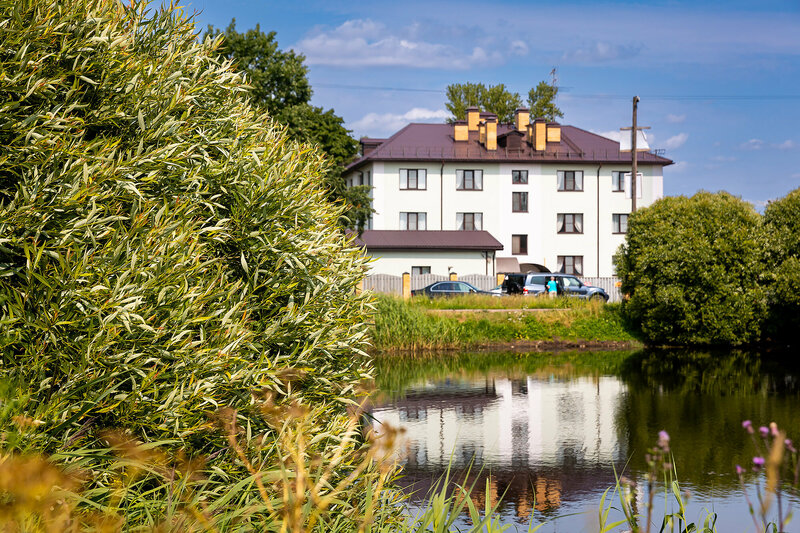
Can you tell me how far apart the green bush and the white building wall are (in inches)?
1953

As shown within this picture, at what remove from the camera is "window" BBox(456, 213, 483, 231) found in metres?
56.9

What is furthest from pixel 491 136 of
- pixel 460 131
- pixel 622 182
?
pixel 622 182

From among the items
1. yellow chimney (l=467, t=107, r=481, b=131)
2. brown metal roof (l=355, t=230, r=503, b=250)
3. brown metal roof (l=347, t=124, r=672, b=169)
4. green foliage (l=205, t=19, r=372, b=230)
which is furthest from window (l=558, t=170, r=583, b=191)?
green foliage (l=205, t=19, r=372, b=230)

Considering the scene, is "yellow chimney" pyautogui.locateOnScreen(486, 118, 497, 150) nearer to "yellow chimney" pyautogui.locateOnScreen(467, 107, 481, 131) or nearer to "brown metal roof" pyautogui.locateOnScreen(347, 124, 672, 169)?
"brown metal roof" pyautogui.locateOnScreen(347, 124, 672, 169)

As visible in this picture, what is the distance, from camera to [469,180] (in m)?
57.1

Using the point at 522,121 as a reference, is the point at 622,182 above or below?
below

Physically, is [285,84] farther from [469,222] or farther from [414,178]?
[469,222]

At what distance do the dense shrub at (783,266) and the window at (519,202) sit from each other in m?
27.9

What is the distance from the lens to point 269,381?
573 centimetres

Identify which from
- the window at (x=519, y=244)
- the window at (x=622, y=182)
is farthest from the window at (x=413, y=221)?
the window at (x=622, y=182)

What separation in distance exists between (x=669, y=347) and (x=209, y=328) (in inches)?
1076

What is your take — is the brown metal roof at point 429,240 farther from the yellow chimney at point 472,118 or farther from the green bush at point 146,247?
the green bush at point 146,247

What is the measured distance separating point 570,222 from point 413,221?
452 inches

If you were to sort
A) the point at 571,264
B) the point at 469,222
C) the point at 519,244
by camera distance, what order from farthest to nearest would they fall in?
1. the point at 571,264
2. the point at 519,244
3. the point at 469,222
